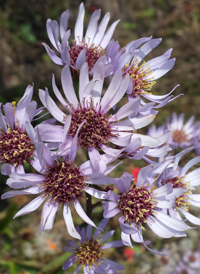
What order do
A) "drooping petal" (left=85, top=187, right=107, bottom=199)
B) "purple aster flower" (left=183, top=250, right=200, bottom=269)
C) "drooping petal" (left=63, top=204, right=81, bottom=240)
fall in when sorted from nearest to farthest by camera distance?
"drooping petal" (left=63, top=204, right=81, bottom=240)
"drooping petal" (left=85, top=187, right=107, bottom=199)
"purple aster flower" (left=183, top=250, right=200, bottom=269)

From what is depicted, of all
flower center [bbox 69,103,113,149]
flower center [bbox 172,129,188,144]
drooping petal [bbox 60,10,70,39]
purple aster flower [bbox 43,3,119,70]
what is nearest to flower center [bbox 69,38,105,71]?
purple aster flower [bbox 43,3,119,70]

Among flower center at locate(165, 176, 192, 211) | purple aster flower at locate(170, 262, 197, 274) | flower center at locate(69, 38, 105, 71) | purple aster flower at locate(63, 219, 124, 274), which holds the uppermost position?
flower center at locate(69, 38, 105, 71)

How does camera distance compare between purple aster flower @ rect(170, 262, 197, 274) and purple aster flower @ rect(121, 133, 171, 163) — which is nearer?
purple aster flower @ rect(121, 133, 171, 163)

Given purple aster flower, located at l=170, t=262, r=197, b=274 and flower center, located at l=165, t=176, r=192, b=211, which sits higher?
flower center, located at l=165, t=176, r=192, b=211

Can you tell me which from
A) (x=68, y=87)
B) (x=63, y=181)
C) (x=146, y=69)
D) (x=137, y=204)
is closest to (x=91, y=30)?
(x=146, y=69)

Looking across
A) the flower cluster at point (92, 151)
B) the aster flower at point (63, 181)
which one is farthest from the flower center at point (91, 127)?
the aster flower at point (63, 181)

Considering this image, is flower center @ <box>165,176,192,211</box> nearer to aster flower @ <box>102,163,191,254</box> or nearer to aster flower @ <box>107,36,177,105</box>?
aster flower @ <box>102,163,191,254</box>

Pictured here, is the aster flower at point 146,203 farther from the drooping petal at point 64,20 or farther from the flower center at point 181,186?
the drooping petal at point 64,20
